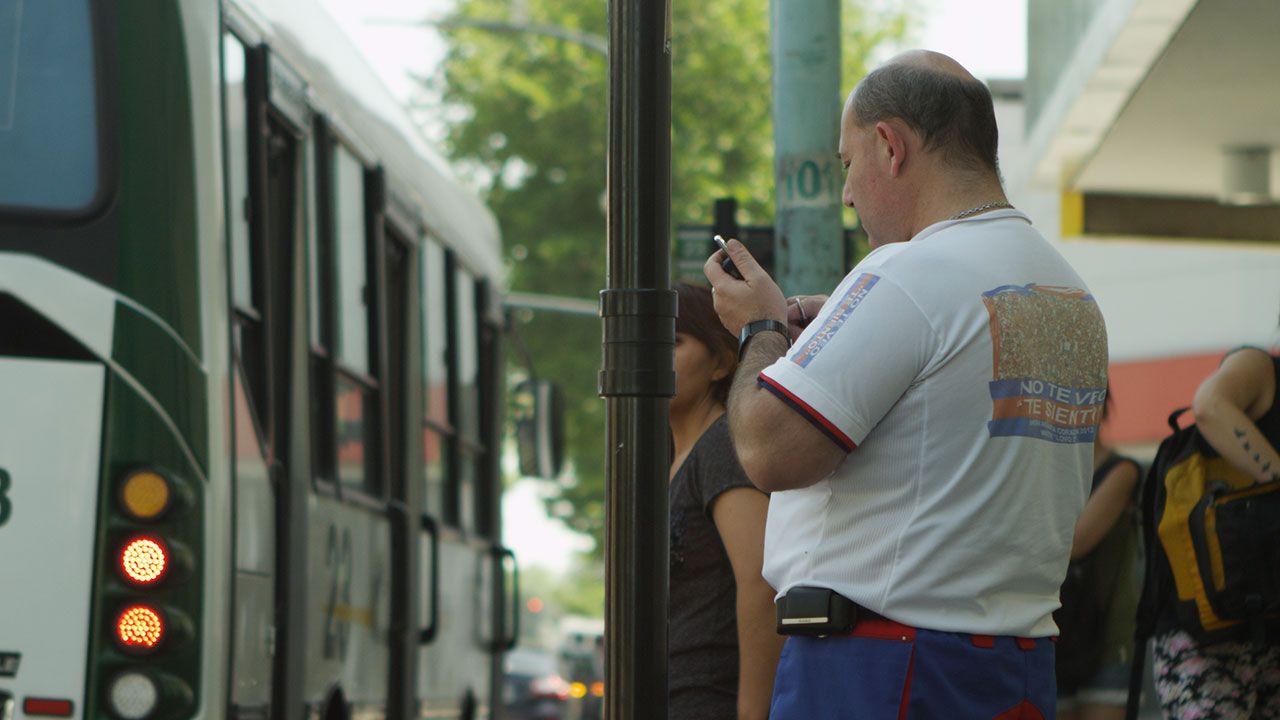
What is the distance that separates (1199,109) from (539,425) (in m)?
4.17

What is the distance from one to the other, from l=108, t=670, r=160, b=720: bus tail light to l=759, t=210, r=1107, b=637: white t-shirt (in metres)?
1.91

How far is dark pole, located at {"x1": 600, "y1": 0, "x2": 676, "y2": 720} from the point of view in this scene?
2.98 m

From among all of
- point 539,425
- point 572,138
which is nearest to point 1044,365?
point 539,425

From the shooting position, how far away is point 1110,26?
27.1 feet

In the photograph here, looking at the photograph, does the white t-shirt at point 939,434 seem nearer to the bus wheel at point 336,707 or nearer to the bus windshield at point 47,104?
the bus windshield at point 47,104

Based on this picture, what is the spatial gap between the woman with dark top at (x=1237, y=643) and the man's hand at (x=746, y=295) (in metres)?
1.97

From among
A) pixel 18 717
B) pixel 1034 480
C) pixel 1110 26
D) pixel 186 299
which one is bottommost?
pixel 18 717

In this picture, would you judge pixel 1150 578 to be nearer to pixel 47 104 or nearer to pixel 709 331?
pixel 709 331

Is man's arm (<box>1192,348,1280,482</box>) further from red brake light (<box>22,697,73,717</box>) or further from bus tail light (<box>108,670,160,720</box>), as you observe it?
red brake light (<box>22,697,73,717</box>)

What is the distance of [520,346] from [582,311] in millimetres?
6576

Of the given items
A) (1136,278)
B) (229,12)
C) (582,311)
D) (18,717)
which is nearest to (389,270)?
(229,12)

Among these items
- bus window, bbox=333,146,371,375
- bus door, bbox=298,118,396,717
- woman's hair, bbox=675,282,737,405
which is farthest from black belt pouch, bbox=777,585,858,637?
bus window, bbox=333,146,371,375

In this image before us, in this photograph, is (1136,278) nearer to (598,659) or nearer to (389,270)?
(598,659)

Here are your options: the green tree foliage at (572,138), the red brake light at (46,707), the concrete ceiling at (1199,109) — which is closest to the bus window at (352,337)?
the red brake light at (46,707)
